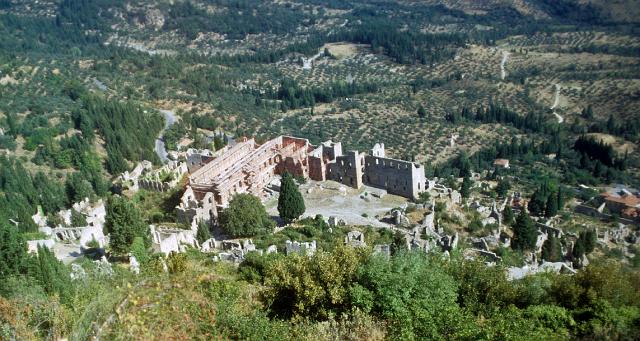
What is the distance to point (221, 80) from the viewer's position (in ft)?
385

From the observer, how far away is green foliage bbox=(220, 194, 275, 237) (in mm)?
42781

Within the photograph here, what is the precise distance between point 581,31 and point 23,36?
15566 centimetres

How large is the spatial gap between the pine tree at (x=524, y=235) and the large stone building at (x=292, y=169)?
9.02 m

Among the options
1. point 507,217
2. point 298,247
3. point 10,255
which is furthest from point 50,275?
point 507,217

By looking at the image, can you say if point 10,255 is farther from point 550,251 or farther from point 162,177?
point 550,251

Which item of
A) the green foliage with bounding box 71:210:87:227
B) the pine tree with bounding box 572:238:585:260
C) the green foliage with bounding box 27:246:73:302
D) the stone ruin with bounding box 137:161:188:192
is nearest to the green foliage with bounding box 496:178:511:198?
the pine tree with bounding box 572:238:585:260

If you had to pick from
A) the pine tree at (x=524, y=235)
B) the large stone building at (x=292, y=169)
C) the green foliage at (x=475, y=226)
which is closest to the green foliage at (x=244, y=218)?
the large stone building at (x=292, y=169)

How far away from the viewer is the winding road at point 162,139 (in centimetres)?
6944

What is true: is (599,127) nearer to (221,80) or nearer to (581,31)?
(221,80)

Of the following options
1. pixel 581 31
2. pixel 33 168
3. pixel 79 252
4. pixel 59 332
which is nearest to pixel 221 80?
pixel 33 168

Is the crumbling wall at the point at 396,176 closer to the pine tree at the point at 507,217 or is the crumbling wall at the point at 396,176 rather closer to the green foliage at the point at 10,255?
the pine tree at the point at 507,217

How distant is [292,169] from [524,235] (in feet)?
70.8

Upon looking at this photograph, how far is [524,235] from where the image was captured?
50.5 m

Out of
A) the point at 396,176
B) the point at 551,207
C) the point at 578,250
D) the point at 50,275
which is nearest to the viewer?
the point at 50,275
